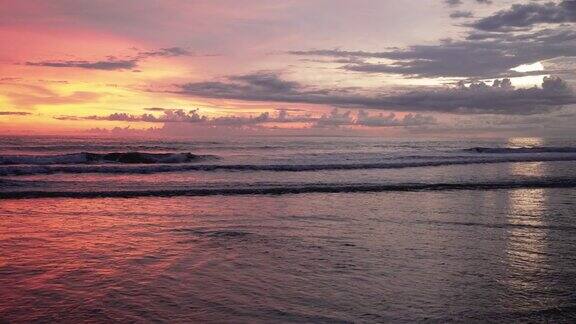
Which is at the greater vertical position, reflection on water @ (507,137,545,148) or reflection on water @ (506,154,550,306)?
reflection on water @ (507,137,545,148)

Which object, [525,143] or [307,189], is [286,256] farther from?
[525,143]

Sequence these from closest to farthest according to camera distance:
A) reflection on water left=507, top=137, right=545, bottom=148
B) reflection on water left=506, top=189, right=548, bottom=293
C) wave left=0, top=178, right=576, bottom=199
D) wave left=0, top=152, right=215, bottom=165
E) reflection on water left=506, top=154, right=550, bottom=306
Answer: reflection on water left=506, top=154, right=550, bottom=306 < reflection on water left=506, top=189, right=548, bottom=293 < wave left=0, top=178, right=576, bottom=199 < wave left=0, top=152, right=215, bottom=165 < reflection on water left=507, top=137, right=545, bottom=148

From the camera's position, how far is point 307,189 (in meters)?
18.4

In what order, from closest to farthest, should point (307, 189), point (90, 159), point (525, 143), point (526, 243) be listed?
point (526, 243) < point (307, 189) < point (90, 159) < point (525, 143)

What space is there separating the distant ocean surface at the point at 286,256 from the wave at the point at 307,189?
18 centimetres

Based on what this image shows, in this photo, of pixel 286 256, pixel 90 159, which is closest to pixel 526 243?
pixel 286 256

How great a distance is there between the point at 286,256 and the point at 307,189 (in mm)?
10611

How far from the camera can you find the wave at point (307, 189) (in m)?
16.5

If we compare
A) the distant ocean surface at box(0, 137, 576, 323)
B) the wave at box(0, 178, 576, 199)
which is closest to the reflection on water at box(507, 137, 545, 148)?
the wave at box(0, 178, 576, 199)

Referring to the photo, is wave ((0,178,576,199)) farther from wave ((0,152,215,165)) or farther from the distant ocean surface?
wave ((0,152,215,165))

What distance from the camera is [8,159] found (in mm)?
31703

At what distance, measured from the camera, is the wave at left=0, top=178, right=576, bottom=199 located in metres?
16.5

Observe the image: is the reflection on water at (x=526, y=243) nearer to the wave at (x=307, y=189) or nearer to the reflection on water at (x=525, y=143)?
the wave at (x=307, y=189)

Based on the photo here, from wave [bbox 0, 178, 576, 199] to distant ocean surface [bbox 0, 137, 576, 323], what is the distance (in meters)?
0.18
